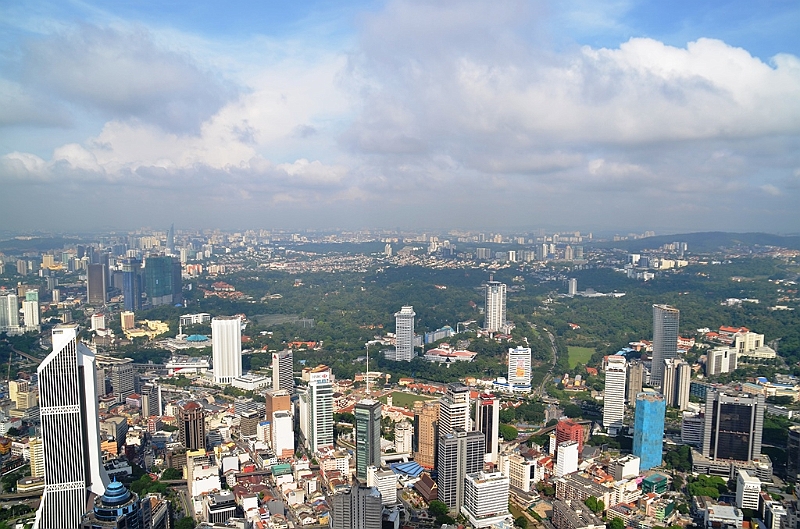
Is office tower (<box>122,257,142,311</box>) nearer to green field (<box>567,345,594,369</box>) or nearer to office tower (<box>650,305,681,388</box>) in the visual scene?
green field (<box>567,345,594,369</box>)

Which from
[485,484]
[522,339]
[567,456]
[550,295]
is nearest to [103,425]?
[485,484]

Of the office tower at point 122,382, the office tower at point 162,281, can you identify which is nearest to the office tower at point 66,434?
the office tower at point 122,382

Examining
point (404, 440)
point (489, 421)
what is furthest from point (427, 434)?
point (489, 421)

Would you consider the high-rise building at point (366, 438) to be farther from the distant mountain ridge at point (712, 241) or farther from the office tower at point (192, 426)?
the distant mountain ridge at point (712, 241)

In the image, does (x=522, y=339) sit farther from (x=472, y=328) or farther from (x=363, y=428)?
(x=363, y=428)

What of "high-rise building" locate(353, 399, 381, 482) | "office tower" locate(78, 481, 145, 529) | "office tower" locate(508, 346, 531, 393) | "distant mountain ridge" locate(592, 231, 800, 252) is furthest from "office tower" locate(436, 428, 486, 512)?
"distant mountain ridge" locate(592, 231, 800, 252)
